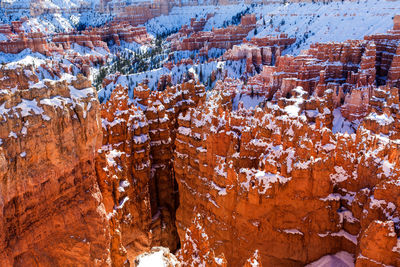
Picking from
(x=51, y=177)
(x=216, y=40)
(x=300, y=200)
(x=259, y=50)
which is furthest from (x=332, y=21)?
(x=51, y=177)

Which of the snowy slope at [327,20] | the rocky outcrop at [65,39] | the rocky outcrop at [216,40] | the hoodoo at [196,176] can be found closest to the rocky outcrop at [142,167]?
the hoodoo at [196,176]

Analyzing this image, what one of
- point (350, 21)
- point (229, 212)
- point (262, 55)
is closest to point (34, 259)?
point (229, 212)

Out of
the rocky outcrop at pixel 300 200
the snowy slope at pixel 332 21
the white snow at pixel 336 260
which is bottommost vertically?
the white snow at pixel 336 260

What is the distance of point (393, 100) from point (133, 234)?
626 inches

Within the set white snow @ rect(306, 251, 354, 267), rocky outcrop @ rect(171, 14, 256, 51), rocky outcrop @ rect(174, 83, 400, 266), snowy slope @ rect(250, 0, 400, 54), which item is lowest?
white snow @ rect(306, 251, 354, 267)

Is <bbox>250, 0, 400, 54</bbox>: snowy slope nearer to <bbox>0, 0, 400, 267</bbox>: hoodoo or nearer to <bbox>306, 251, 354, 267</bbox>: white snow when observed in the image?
<bbox>0, 0, 400, 267</bbox>: hoodoo

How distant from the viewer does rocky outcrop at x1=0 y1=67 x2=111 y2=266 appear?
202 inches

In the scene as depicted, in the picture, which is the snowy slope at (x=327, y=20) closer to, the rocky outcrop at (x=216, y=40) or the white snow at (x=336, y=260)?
the rocky outcrop at (x=216, y=40)

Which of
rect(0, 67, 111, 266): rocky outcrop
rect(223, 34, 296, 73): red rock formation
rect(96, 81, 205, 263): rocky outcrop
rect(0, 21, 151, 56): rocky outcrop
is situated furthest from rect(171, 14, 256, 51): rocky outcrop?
rect(0, 67, 111, 266): rocky outcrop

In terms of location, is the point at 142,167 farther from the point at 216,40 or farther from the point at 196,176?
the point at 216,40

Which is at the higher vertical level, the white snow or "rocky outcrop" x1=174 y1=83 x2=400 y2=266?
"rocky outcrop" x1=174 y1=83 x2=400 y2=266

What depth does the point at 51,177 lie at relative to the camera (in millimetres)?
5676

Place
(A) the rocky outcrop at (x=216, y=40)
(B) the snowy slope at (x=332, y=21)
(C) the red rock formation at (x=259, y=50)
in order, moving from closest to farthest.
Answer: (C) the red rock formation at (x=259, y=50) → (B) the snowy slope at (x=332, y=21) → (A) the rocky outcrop at (x=216, y=40)

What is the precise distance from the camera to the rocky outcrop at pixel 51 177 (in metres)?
5.12
